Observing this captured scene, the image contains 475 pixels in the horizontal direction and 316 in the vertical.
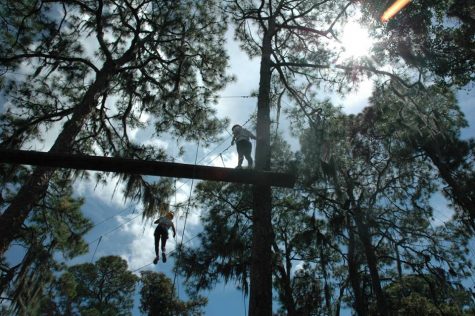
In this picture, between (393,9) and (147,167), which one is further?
(393,9)

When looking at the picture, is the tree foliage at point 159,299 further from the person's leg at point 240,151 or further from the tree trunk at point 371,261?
the person's leg at point 240,151

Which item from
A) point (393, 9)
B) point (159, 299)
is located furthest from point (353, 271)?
point (159, 299)

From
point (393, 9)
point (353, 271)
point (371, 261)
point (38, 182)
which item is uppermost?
point (393, 9)

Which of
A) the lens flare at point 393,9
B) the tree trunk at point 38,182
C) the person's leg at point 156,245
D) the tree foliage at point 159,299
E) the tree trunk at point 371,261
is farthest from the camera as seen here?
the tree foliage at point 159,299

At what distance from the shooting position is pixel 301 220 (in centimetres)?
1411

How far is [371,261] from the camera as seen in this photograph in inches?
471

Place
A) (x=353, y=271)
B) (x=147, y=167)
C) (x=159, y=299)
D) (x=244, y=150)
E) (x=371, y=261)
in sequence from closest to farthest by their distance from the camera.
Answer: (x=147, y=167), (x=244, y=150), (x=371, y=261), (x=353, y=271), (x=159, y=299)

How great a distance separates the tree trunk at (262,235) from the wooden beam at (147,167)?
1.44ft

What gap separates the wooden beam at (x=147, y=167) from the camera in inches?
204

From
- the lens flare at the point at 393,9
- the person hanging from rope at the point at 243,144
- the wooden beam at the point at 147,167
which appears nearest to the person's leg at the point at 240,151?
the person hanging from rope at the point at 243,144

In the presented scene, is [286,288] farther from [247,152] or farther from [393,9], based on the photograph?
[393,9]

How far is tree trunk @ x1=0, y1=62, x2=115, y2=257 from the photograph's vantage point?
6855 millimetres

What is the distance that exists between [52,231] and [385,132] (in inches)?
492

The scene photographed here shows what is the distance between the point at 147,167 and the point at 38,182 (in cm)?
369
